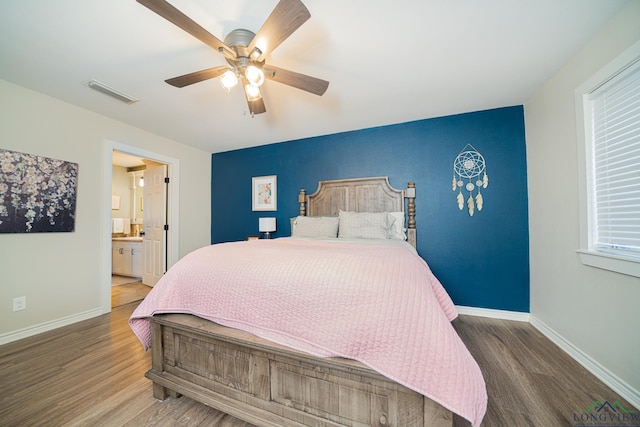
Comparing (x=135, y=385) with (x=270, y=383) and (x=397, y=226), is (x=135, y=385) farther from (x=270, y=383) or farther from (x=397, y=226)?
(x=397, y=226)

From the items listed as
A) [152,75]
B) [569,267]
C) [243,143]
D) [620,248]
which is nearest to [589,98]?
[620,248]

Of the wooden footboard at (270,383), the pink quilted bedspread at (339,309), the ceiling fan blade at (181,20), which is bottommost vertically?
the wooden footboard at (270,383)

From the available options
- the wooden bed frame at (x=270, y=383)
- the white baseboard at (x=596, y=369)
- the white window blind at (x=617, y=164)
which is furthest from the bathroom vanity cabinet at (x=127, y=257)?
the white window blind at (x=617, y=164)

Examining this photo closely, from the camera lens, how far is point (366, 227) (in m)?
2.75

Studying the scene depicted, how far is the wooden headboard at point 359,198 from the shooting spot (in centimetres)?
301

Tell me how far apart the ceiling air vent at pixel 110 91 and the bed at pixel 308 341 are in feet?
6.54

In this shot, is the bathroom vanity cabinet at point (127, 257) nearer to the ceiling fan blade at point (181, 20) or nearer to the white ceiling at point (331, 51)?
the white ceiling at point (331, 51)

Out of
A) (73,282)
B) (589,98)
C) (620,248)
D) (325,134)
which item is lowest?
(73,282)

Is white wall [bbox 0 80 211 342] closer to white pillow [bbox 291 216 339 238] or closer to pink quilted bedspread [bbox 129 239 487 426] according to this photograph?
pink quilted bedspread [bbox 129 239 487 426]

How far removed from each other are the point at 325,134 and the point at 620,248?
3134mm

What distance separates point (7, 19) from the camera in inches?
58.5

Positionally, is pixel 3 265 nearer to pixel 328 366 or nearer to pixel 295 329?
pixel 295 329

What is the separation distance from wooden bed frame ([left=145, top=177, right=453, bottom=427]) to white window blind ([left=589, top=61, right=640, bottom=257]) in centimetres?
177

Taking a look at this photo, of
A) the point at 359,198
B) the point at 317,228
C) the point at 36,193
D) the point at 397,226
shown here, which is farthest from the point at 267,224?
the point at 36,193
